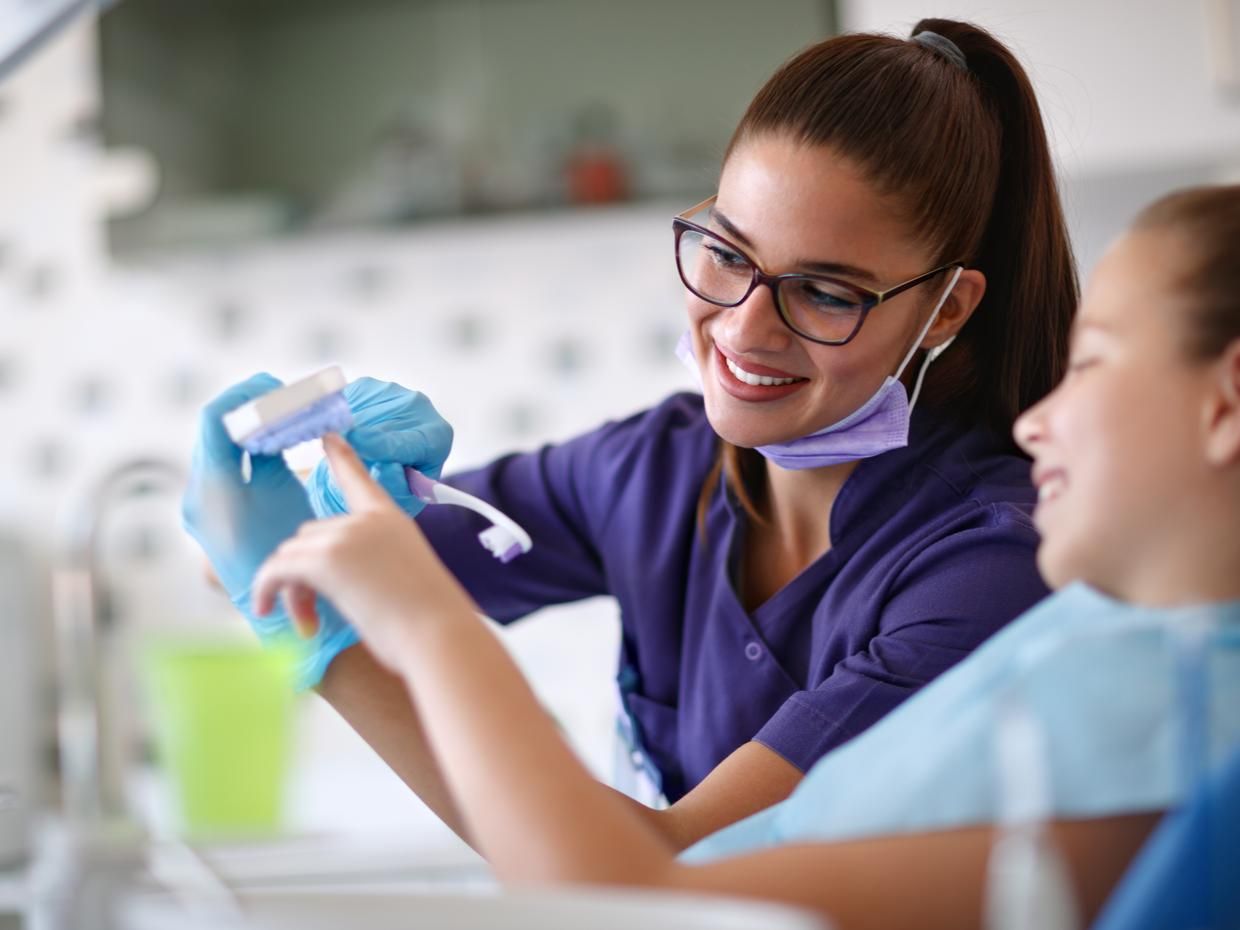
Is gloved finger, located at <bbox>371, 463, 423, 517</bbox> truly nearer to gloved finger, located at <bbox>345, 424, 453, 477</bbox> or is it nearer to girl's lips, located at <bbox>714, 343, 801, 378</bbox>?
gloved finger, located at <bbox>345, 424, 453, 477</bbox>

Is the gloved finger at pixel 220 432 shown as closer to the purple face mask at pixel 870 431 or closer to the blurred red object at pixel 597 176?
the purple face mask at pixel 870 431

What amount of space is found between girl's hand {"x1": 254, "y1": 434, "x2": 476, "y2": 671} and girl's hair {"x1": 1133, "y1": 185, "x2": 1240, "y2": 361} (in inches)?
17.6

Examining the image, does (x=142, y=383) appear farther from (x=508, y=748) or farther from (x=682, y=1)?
(x=508, y=748)

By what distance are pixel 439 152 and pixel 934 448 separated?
1.79 m

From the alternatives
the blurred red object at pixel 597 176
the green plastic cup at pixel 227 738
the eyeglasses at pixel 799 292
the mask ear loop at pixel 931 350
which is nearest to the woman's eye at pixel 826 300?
the eyeglasses at pixel 799 292

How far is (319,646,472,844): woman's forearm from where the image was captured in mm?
1061

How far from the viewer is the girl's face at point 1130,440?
75 centimetres

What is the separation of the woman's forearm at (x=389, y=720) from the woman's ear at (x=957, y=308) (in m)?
0.57

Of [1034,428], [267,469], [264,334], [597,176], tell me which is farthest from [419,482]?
[264,334]

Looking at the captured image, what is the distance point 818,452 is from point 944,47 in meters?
0.39

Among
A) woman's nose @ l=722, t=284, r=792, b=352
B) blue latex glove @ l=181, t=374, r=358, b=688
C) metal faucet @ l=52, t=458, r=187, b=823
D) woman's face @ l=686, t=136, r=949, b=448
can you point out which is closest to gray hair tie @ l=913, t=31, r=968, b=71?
woman's face @ l=686, t=136, r=949, b=448

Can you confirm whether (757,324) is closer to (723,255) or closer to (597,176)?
(723,255)

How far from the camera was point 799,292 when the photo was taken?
1.14 metres

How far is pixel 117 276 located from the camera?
3.14 m
